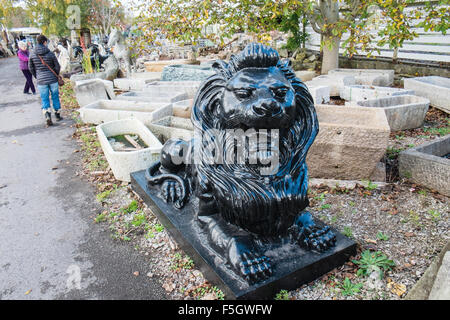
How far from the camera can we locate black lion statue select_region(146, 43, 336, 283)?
195 centimetres

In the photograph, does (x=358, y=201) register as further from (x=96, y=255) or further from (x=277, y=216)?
(x=96, y=255)

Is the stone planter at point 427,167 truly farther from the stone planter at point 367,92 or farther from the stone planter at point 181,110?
the stone planter at point 181,110

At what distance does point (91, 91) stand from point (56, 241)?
211 inches

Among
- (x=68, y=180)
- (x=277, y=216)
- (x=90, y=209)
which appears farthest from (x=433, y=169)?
(x=68, y=180)

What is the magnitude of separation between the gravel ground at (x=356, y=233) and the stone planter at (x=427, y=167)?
0.31 ft

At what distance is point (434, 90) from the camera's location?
6.32 m

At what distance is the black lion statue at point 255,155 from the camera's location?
6.39ft

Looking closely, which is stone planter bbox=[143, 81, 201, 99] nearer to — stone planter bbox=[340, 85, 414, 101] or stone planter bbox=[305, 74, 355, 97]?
stone planter bbox=[305, 74, 355, 97]

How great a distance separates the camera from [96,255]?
9.64 ft

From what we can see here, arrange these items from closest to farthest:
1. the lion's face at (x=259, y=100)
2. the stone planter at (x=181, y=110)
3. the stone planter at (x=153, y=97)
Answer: the lion's face at (x=259, y=100) → the stone planter at (x=181, y=110) → the stone planter at (x=153, y=97)

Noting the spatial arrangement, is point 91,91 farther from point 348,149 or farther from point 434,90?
point 434,90

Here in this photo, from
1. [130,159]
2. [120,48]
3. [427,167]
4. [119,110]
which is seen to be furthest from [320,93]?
[120,48]

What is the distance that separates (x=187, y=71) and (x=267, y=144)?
7.47m

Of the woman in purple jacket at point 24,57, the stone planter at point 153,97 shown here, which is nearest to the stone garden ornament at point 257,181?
the stone planter at point 153,97
